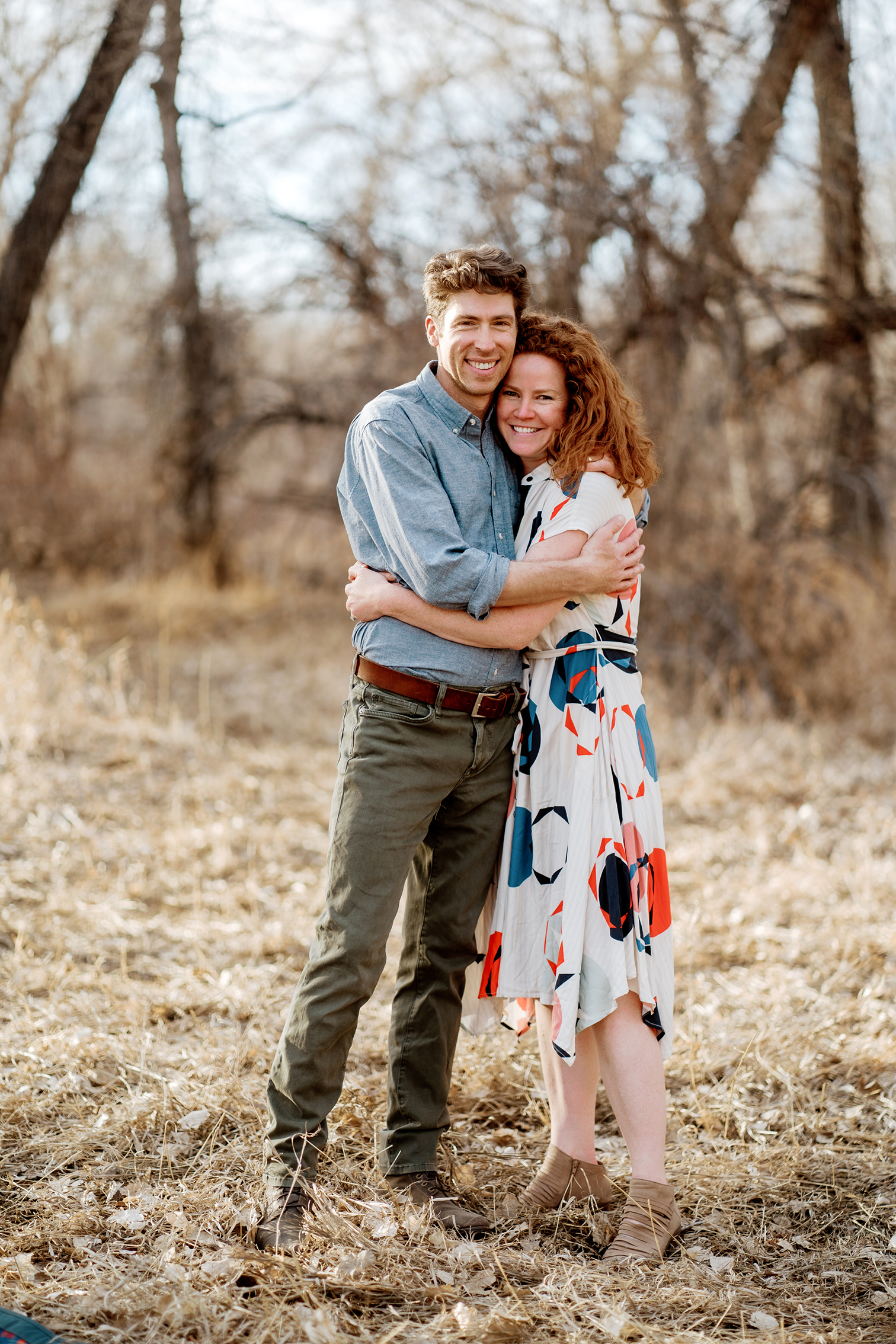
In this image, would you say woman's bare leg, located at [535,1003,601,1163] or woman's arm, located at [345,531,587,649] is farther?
woman's bare leg, located at [535,1003,601,1163]

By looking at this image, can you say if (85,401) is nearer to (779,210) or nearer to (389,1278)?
(779,210)

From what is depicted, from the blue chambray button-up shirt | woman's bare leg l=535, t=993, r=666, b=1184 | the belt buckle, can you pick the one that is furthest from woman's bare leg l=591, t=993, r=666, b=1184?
the blue chambray button-up shirt

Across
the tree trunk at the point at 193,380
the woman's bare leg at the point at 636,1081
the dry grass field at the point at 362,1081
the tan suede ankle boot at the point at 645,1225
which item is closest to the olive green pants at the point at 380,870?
the dry grass field at the point at 362,1081

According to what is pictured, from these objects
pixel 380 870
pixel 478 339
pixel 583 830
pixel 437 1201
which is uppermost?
pixel 478 339

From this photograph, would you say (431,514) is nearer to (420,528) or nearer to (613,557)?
(420,528)

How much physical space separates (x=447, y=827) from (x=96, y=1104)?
1429 mm

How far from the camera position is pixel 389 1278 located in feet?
7.98

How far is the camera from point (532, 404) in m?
2.70

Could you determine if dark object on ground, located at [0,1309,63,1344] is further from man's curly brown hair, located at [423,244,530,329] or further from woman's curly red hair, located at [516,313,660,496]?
man's curly brown hair, located at [423,244,530,329]

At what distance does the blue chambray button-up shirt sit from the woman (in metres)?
0.05

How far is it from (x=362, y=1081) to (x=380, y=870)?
1105 millimetres

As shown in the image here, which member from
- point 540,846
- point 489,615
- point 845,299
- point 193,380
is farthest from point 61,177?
point 540,846

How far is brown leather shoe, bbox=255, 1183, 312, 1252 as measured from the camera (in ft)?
8.23

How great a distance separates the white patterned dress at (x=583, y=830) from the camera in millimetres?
2596
